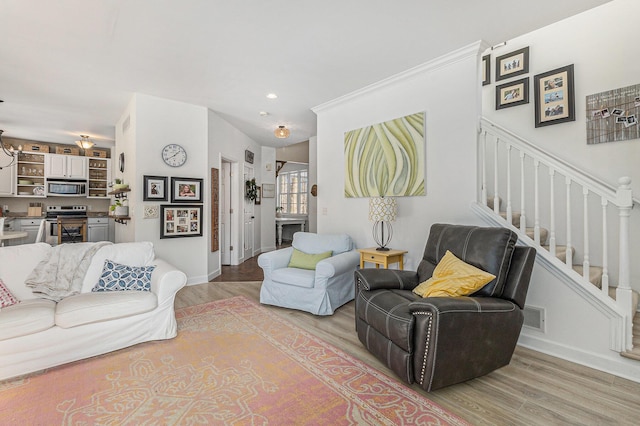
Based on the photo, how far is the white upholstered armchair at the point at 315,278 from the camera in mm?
3252

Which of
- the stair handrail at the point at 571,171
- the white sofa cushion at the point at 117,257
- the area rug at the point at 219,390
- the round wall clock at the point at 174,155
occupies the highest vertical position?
the round wall clock at the point at 174,155

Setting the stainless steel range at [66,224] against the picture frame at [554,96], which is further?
the stainless steel range at [66,224]

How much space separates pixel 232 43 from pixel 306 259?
241cm

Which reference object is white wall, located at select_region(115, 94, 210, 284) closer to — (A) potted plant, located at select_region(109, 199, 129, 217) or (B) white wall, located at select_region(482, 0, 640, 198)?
(A) potted plant, located at select_region(109, 199, 129, 217)

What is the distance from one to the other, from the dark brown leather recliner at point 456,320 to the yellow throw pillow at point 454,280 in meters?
0.09

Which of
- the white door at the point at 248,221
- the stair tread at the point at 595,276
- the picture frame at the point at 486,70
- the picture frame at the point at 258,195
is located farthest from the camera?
the picture frame at the point at 258,195

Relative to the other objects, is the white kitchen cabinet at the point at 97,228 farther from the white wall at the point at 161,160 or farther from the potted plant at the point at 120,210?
the potted plant at the point at 120,210

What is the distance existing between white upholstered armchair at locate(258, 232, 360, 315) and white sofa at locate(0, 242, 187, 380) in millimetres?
1093

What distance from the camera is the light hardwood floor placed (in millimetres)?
1710

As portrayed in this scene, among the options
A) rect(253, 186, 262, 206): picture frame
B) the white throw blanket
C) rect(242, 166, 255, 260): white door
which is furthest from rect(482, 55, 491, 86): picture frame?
rect(253, 186, 262, 206): picture frame

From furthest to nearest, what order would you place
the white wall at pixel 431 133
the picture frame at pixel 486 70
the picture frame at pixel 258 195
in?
the picture frame at pixel 258 195 → the picture frame at pixel 486 70 → the white wall at pixel 431 133

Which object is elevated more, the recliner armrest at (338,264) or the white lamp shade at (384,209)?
Answer: the white lamp shade at (384,209)

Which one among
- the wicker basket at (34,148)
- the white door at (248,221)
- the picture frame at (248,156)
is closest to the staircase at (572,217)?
the picture frame at (248,156)

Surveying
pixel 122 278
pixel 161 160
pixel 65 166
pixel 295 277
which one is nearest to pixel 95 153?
pixel 65 166
